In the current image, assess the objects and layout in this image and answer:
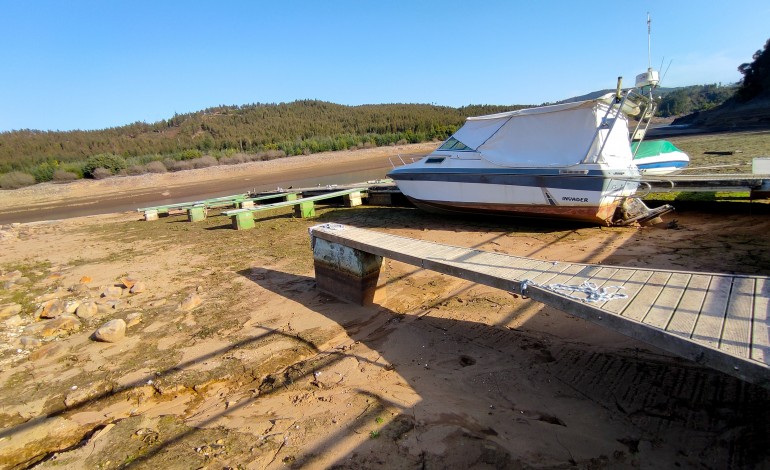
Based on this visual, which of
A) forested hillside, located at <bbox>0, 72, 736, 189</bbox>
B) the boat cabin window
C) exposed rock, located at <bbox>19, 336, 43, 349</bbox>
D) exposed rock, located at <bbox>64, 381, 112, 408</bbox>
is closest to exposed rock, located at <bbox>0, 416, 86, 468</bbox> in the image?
exposed rock, located at <bbox>64, 381, 112, 408</bbox>

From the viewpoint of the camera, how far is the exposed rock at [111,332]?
470 cm

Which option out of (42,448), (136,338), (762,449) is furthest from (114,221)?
(762,449)

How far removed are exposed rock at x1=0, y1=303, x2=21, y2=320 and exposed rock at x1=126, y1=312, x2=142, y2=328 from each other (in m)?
1.94

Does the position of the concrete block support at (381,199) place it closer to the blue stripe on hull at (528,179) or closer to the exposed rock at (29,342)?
the blue stripe on hull at (528,179)

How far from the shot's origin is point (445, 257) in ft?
14.2

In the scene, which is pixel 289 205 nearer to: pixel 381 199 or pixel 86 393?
pixel 381 199

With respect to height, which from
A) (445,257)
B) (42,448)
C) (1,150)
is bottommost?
(42,448)

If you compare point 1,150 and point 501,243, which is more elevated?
point 1,150

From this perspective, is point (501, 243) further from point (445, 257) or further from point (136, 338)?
point (136, 338)

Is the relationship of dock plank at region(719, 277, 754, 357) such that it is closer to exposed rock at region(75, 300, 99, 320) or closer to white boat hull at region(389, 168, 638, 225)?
white boat hull at region(389, 168, 638, 225)

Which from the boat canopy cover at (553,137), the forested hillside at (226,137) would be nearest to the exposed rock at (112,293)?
the boat canopy cover at (553,137)

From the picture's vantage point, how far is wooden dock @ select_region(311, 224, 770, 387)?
225 centimetres

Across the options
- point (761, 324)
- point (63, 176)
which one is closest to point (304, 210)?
point (761, 324)

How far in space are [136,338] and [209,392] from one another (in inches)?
70.6
